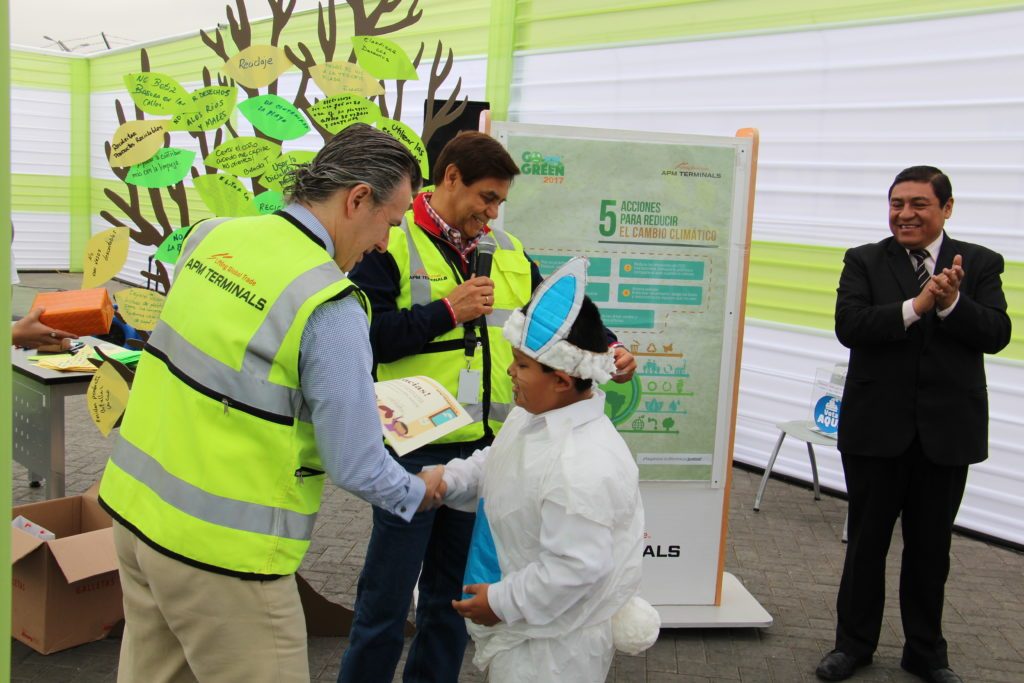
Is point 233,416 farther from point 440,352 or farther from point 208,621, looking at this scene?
point 440,352

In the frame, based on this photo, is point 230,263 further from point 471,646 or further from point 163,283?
point 471,646

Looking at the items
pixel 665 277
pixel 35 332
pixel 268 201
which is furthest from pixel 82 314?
pixel 665 277

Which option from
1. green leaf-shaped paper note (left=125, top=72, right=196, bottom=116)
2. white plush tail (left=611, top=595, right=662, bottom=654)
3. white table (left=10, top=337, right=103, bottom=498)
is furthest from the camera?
white table (left=10, top=337, right=103, bottom=498)

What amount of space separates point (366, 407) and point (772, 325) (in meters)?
5.22

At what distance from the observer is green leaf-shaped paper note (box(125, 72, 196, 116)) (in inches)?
128

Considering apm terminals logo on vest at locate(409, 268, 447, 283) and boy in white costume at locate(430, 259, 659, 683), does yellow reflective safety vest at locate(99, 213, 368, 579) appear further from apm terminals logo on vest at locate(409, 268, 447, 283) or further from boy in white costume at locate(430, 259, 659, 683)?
apm terminals logo on vest at locate(409, 268, 447, 283)

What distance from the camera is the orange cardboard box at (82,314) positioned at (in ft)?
10.9

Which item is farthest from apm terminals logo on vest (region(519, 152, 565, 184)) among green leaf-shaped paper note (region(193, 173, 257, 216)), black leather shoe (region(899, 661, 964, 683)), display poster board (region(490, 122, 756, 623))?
black leather shoe (region(899, 661, 964, 683))

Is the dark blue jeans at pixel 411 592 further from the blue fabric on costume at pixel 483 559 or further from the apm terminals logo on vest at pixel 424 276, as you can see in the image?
the apm terminals logo on vest at pixel 424 276

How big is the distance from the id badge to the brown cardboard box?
171 cm

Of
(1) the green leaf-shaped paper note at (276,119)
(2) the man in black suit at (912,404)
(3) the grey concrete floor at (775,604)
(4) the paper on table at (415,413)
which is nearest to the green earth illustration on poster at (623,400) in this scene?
(2) the man in black suit at (912,404)

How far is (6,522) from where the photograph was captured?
111 centimetres

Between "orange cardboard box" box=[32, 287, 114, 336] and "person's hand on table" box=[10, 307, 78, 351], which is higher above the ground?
"orange cardboard box" box=[32, 287, 114, 336]

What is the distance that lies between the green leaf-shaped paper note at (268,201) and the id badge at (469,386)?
1048 millimetres
